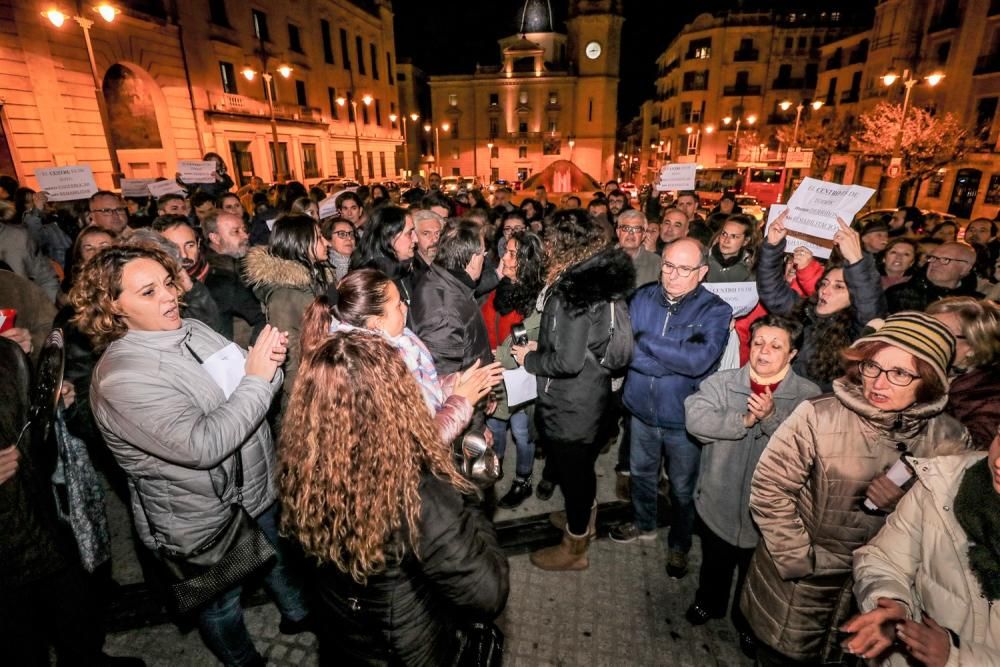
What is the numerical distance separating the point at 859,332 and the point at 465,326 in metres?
2.64

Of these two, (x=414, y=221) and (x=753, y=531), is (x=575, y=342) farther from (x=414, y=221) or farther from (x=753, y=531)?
(x=414, y=221)

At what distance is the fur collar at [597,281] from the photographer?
2797 millimetres

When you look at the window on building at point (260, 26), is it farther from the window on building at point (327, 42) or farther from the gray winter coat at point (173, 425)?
the gray winter coat at point (173, 425)

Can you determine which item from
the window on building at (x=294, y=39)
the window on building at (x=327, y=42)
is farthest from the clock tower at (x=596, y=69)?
the window on building at (x=294, y=39)

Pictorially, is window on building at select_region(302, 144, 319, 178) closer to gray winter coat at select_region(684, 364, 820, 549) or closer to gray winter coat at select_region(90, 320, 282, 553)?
gray winter coat at select_region(90, 320, 282, 553)

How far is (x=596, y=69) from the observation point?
53562 mm

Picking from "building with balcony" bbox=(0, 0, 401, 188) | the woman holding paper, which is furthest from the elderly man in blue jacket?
"building with balcony" bbox=(0, 0, 401, 188)

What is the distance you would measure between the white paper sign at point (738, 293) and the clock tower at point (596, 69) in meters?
56.9

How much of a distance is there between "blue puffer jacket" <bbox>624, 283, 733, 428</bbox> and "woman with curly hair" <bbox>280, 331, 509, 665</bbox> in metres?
1.92

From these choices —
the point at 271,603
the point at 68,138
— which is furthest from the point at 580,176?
the point at 271,603

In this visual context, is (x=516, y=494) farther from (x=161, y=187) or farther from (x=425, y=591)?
(x=161, y=187)

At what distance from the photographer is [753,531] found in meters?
2.82

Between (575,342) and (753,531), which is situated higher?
(575,342)

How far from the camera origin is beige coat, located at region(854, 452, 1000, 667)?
1.60m
